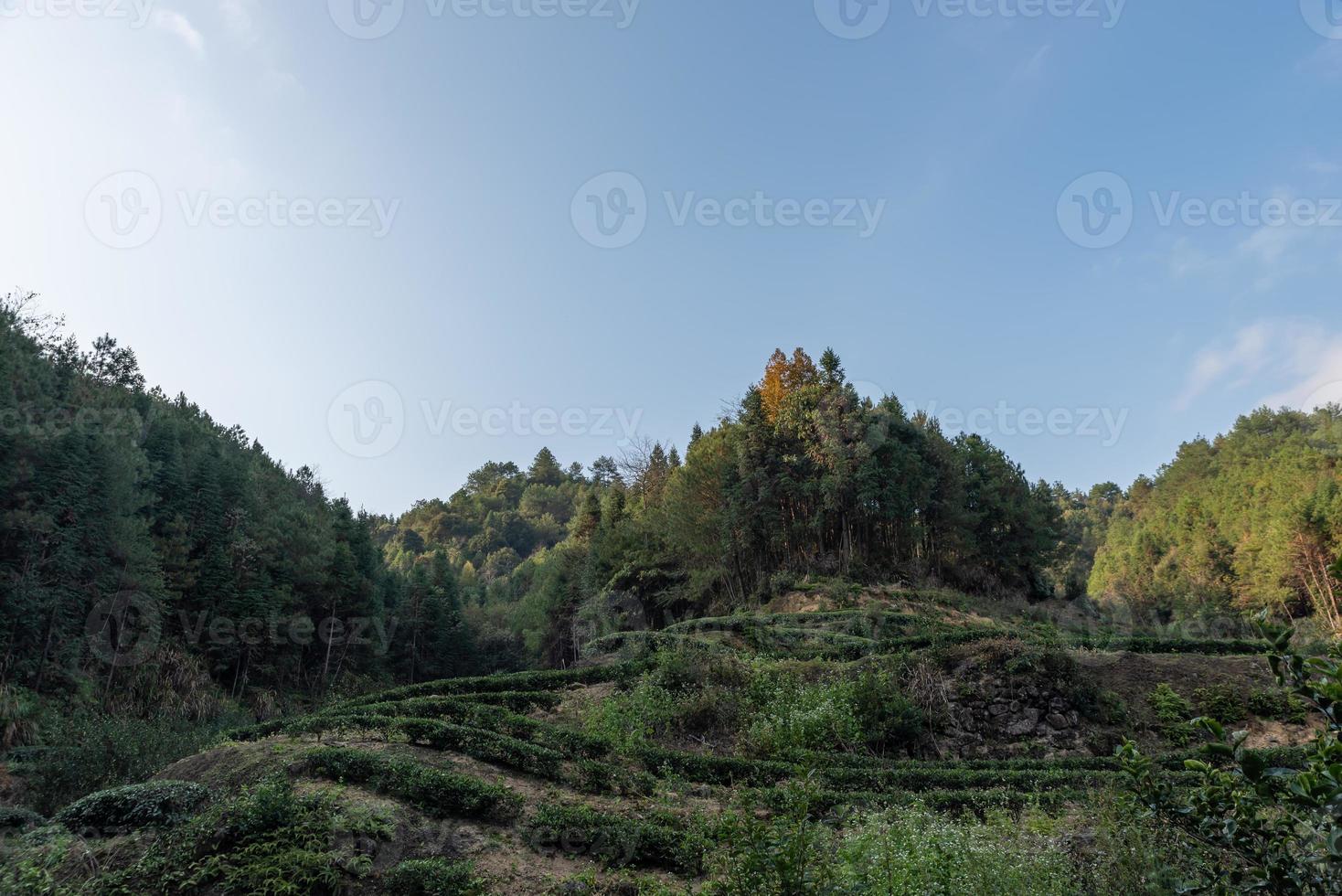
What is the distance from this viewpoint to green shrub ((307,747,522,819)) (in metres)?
8.70

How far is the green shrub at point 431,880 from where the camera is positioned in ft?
22.3

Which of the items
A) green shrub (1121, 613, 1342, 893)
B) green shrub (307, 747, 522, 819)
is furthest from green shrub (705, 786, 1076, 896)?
green shrub (307, 747, 522, 819)

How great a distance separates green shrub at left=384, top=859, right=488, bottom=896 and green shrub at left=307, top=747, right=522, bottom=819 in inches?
61.6

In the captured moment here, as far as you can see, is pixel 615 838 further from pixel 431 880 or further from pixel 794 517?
pixel 794 517

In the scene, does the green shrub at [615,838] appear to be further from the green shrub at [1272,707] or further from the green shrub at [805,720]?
the green shrub at [1272,707]

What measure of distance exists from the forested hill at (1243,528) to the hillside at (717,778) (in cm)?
2726

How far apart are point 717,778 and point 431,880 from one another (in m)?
5.20

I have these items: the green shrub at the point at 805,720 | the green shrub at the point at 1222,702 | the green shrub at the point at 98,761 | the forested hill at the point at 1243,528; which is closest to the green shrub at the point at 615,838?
the green shrub at the point at 805,720

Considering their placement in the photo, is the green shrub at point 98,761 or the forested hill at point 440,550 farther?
the forested hill at point 440,550

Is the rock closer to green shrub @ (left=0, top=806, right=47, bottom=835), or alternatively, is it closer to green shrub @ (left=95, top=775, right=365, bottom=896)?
green shrub @ (left=95, top=775, right=365, bottom=896)

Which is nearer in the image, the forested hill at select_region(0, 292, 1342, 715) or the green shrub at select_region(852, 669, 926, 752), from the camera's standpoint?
the green shrub at select_region(852, 669, 926, 752)

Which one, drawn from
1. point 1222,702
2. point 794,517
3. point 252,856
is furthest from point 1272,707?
point 794,517

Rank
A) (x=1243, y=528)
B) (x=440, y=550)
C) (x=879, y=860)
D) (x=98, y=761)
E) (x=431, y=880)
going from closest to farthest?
(x=879, y=860), (x=431, y=880), (x=98, y=761), (x=440, y=550), (x=1243, y=528)

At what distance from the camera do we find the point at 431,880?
687cm
